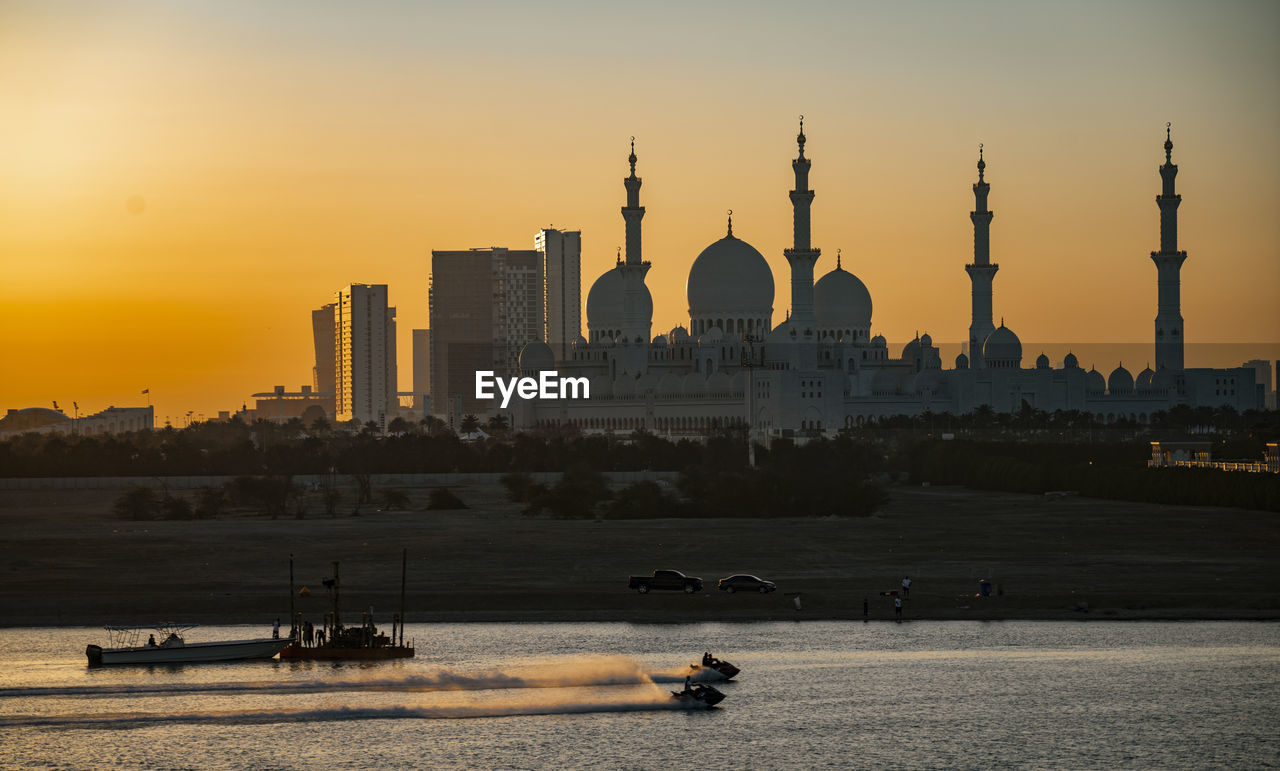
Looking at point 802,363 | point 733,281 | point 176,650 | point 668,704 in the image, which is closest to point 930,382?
point 802,363

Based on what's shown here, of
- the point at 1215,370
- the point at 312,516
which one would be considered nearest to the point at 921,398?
the point at 1215,370

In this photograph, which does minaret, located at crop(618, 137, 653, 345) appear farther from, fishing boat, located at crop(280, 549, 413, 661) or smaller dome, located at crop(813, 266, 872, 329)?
fishing boat, located at crop(280, 549, 413, 661)

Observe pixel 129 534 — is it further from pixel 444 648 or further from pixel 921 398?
pixel 921 398

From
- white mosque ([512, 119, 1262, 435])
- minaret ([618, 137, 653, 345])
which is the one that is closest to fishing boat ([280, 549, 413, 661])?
white mosque ([512, 119, 1262, 435])

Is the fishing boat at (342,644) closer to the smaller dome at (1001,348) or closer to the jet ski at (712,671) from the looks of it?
the jet ski at (712,671)

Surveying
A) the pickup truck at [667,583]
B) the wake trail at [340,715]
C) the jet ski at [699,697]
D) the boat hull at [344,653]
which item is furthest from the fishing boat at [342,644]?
the pickup truck at [667,583]
